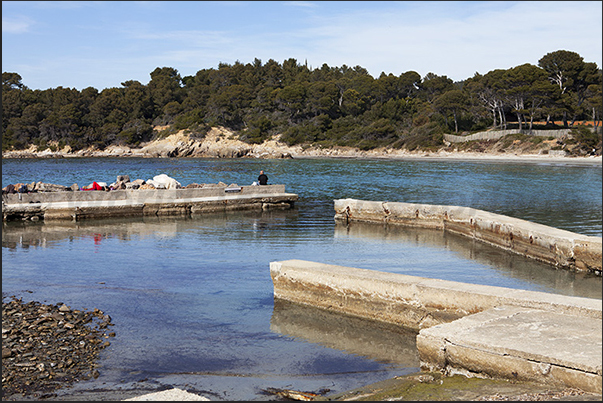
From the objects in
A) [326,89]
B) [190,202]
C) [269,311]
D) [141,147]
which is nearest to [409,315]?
[269,311]

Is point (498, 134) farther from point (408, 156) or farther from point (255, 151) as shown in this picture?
point (255, 151)

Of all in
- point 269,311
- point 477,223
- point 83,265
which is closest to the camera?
point 269,311

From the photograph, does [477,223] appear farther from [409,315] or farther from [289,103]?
[289,103]

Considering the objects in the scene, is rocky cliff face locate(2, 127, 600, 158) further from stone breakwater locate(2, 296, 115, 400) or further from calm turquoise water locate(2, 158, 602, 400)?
stone breakwater locate(2, 296, 115, 400)

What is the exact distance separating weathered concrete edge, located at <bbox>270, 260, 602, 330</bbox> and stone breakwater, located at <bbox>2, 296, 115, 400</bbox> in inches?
118

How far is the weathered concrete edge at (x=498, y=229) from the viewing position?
1197 cm

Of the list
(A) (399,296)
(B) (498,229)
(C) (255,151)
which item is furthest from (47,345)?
(C) (255,151)

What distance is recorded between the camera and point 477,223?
1633 cm

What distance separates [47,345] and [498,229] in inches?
446

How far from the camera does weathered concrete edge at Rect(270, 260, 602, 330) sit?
7.15 meters

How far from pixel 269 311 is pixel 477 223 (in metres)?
8.88

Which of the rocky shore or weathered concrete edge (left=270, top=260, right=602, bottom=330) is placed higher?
the rocky shore

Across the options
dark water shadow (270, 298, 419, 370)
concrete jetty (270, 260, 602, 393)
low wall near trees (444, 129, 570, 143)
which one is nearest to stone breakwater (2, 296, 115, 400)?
dark water shadow (270, 298, 419, 370)

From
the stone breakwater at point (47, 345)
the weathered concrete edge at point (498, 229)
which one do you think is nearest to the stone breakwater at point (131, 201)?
the weathered concrete edge at point (498, 229)
